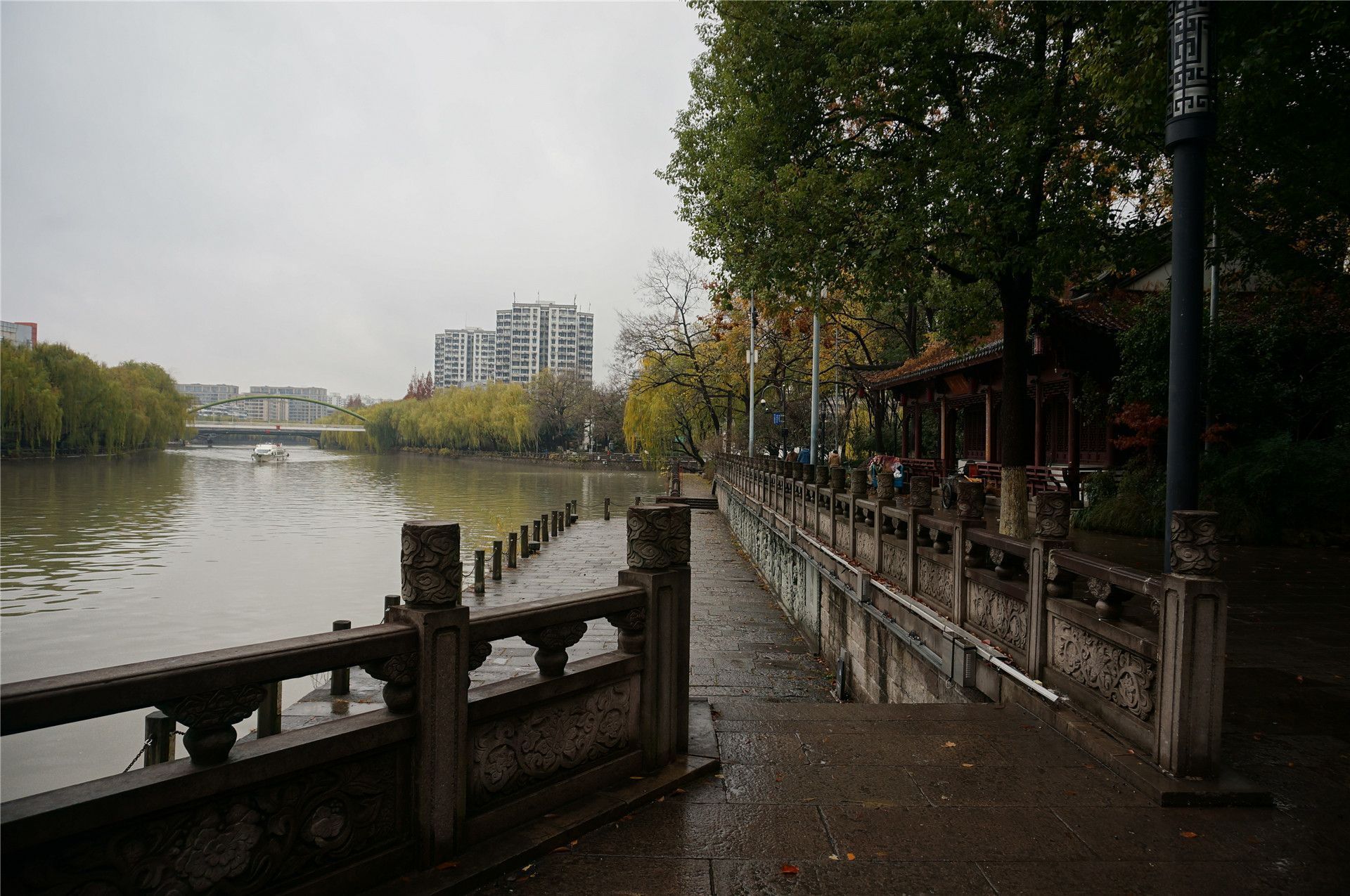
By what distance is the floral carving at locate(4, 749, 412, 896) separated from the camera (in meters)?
2.03

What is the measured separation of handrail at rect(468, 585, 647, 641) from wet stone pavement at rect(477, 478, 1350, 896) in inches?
34.3

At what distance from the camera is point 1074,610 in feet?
15.0

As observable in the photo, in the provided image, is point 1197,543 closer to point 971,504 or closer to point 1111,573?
point 1111,573

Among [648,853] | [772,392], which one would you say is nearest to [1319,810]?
[648,853]

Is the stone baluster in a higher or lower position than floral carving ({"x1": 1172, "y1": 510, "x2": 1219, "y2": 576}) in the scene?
lower

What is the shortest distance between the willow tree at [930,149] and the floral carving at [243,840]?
9115mm

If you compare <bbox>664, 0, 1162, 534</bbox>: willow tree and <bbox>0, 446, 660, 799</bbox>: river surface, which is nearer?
<bbox>664, 0, 1162, 534</bbox>: willow tree

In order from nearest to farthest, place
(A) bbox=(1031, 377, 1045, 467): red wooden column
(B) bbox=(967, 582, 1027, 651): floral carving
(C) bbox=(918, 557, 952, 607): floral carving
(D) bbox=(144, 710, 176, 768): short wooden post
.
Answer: (D) bbox=(144, 710, 176, 768): short wooden post, (B) bbox=(967, 582, 1027, 651): floral carving, (C) bbox=(918, 557, 952, 607): floral carving, (A) bbox=(1031, 377, 1045, 467): red wooden column

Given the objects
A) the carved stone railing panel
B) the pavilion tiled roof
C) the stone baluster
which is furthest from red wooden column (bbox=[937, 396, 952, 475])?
the stone baluster

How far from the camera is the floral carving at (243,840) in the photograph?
2029 millimetres

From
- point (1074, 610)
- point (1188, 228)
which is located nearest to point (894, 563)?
point (1074, 610)

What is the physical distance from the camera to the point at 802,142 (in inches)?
453

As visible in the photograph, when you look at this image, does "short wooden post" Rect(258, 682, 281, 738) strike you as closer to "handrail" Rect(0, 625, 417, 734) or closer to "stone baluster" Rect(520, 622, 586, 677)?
"stone baluster" Rect(520, 622, 586, 677)

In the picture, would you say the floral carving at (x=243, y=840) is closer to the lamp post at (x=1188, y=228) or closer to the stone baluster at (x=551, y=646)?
the stone baluster at (x=551, y=646)
